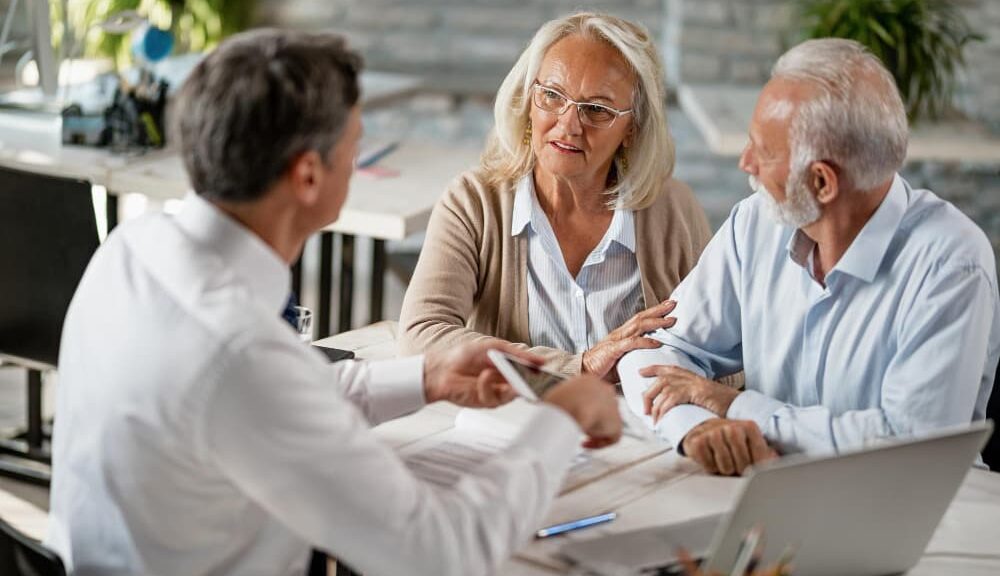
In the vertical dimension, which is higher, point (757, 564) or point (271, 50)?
point (271, 50)

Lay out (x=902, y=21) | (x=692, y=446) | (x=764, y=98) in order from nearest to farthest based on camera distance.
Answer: (x=692, y=446)
(x=764, y=98)
(x=902, y=21)

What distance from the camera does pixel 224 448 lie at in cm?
131

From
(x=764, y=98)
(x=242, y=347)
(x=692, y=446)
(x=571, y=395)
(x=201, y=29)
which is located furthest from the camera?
(x=201, y=29)

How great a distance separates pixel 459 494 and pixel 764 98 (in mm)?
867

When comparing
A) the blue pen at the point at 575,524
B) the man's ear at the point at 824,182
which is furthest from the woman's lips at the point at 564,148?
the blue pen at the point at 575,524

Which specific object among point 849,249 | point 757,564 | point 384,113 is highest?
point 849,249

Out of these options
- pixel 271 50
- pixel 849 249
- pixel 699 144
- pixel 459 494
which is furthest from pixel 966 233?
pixel 699 144

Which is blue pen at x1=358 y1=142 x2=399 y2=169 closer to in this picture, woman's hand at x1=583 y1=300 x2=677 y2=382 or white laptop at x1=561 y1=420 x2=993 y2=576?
woman's hand at x1=583 y1=300 x2=677 y2=382

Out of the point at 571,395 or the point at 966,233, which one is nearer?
the point at 571,395

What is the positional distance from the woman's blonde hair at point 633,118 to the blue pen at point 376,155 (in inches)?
45.7

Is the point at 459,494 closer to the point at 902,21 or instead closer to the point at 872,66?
the point at 872,66

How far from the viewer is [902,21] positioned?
4.23 meters

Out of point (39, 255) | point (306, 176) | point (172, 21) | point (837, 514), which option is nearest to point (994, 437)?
point (837, 514)

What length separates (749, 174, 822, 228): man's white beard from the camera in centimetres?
191
